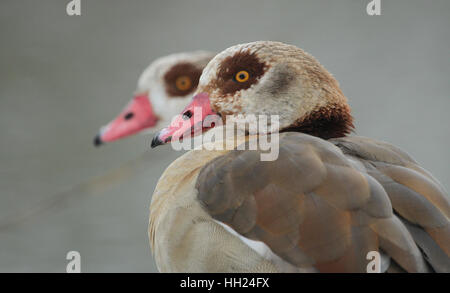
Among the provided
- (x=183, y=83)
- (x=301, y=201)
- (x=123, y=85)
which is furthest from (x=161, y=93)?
(x=301, y=201)

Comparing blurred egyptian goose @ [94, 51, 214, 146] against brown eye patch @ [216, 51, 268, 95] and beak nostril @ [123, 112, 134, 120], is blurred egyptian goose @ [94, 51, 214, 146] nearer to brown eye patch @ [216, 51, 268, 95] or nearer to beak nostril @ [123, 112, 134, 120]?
beak nostril @ [123, 112, 134, 120]

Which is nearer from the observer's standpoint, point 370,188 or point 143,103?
point 370,188

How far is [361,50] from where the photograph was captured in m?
5.84

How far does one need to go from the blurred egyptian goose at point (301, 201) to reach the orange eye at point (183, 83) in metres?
1.64

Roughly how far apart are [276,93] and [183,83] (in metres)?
1.69

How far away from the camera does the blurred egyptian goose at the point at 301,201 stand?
131cm

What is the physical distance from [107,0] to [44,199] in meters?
2.29

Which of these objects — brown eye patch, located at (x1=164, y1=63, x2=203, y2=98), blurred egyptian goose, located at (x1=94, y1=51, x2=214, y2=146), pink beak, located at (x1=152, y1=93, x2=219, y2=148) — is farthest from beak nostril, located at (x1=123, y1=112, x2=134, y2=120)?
pink beak, located at (x1=152, y1=93, x2=219, y2=148)

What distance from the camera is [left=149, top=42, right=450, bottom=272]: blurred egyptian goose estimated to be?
131 centimetres

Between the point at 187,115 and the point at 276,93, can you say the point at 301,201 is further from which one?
the point at 187,115
